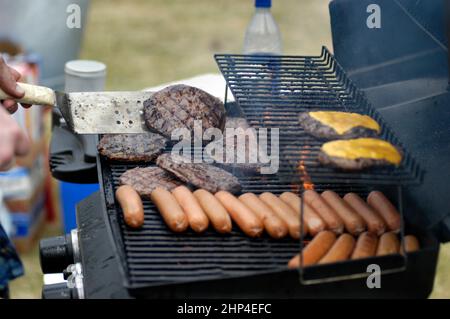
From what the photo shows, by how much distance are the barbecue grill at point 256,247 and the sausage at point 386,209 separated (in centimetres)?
10

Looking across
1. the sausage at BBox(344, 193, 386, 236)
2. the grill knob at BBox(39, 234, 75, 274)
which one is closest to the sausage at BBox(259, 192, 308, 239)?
the sausage at BBox(344, 193, 386, 236)

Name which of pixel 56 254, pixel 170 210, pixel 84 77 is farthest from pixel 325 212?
pixel 84 77

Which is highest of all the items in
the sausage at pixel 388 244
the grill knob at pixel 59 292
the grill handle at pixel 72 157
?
the sausage at pixel 388 244

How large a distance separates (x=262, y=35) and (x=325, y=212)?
2.78m

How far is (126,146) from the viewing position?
4223 millimetres

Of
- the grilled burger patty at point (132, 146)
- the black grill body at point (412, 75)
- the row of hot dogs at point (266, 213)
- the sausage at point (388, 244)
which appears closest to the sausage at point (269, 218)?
the row of hot dogs at point (266, 213)

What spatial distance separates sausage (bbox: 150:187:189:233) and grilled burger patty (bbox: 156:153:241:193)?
0.22 metres

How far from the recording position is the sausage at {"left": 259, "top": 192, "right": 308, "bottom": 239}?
345 cm

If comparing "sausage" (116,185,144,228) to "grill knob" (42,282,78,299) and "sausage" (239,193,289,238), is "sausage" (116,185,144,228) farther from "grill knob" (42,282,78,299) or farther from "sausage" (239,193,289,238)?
"sausage" (239,193,289,238)

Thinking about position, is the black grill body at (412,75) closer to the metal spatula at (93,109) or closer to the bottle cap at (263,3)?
the bottle cap at (263,3)

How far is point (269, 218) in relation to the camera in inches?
137

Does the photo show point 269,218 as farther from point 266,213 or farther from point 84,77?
point 84,77

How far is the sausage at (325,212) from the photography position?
137 inches

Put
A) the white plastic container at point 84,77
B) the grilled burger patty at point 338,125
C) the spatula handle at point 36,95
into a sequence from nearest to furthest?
the grilled burger patty at point 338,125, the spatula handle at point 36,95, the white plastic container at point 84,77
